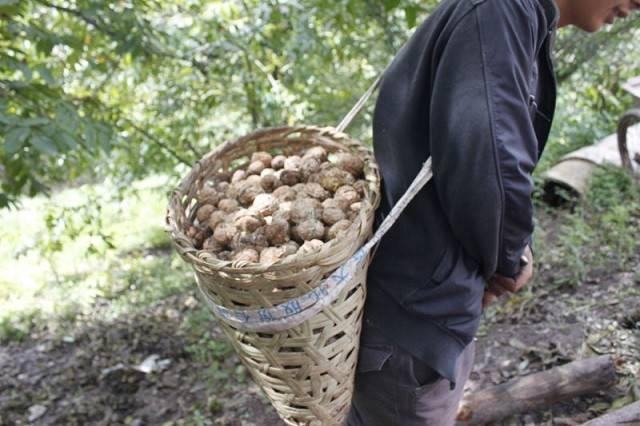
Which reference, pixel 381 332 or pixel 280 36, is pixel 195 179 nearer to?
pixel 381 332

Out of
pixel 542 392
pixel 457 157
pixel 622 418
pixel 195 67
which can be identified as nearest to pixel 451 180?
pixel 457 157

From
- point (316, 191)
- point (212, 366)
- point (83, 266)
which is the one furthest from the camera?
point (83, 266)

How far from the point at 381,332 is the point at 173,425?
5.18 feet

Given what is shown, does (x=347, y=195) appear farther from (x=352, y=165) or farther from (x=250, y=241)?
(x=250, y=241)

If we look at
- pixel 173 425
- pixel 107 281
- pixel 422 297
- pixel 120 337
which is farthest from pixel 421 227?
pixel 107 281

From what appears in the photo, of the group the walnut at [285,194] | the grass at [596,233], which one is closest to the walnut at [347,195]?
the walnut at [285,194]

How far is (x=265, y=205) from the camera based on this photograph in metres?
1.36

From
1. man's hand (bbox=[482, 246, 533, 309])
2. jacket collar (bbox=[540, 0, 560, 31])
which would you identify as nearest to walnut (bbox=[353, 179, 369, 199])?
man's hand (bbox=[482, 246, 533, 309])

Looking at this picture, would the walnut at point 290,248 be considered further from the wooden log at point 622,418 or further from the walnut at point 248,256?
the wooden log at point 622,418

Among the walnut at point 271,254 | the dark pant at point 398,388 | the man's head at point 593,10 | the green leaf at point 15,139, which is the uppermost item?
→ the man's head at point 593,10

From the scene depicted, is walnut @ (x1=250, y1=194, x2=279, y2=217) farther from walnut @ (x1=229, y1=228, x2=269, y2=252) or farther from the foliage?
the foliage

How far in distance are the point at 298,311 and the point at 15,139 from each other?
1206 millimetres

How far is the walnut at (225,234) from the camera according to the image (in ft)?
4.32

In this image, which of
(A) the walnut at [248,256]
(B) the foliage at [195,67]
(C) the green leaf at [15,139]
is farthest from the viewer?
(B) the foliage at [195,67]
